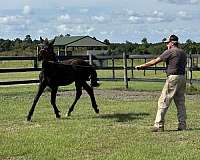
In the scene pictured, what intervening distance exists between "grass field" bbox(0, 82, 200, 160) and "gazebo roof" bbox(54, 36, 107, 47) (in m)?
57.8

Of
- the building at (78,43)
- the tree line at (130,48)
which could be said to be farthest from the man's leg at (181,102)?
the building at (78,43)

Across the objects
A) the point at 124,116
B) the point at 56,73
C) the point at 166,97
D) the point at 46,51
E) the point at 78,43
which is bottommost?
the point at 124,116

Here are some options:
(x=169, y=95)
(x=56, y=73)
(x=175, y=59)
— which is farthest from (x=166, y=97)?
(x=56, y=73)

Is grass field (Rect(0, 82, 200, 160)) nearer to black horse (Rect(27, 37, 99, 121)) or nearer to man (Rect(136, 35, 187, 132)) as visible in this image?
man (Rect(136, 35, 187, 132))

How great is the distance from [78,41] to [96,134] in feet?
219

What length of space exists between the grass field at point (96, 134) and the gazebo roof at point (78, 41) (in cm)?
5780

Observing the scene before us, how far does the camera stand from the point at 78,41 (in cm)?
7644

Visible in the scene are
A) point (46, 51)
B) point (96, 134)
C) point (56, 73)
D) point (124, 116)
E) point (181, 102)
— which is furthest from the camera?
point (124, 116)

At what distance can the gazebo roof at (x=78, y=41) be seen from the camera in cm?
7397

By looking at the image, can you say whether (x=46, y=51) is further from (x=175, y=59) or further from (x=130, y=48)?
(x=130, y=48)

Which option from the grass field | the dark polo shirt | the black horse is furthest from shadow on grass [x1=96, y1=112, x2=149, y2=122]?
the dark polo shirt

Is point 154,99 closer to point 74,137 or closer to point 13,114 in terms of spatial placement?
point 13,114

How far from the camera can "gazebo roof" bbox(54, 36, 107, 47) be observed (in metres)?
74.0

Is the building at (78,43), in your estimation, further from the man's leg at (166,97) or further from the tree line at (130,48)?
the man's leg at (166,97)
